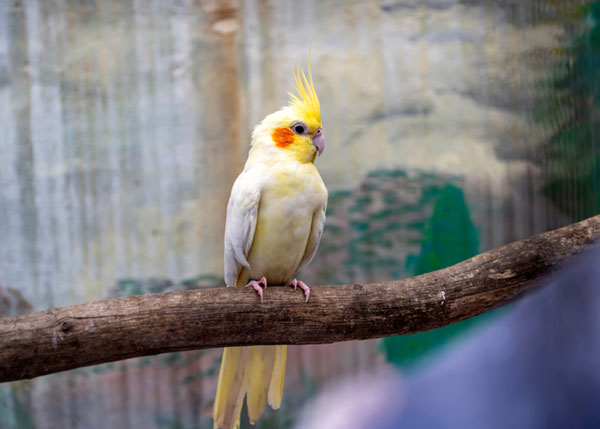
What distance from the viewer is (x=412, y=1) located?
2.99 metres

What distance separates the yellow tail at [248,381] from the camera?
1.86 m

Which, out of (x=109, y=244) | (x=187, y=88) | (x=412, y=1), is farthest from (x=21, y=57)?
(x=412, y=1)

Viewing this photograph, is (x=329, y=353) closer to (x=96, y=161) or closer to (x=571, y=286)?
(x=571, y=286)

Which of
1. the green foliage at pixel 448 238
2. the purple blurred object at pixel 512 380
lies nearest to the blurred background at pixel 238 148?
the green foliage at pixel 448 238

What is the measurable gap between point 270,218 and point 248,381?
676 millimetres

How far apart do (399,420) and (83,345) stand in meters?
1.75

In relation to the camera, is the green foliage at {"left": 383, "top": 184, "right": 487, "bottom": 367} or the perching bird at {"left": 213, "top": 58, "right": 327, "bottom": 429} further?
the green foliage at {"left": 383, "top": 184, "right": 487, "bottom": 367}

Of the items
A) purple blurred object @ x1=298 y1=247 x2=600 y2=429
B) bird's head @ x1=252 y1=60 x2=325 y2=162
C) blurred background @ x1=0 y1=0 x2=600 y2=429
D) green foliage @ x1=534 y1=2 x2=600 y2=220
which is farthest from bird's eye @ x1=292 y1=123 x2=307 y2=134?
green foliage @ x1=534 y1=2 x2=600 y2=220

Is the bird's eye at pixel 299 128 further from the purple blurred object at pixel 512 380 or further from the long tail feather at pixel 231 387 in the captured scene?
the purple blurred object at pixel 512 380

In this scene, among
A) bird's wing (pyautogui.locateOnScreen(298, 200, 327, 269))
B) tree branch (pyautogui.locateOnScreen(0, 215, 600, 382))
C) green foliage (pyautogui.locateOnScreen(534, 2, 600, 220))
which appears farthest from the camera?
green foliage (pyautogui.locateOnScreen(534, 2, 600, 220))

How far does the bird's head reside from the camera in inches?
75.0

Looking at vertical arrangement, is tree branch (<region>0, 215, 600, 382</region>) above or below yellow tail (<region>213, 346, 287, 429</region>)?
above

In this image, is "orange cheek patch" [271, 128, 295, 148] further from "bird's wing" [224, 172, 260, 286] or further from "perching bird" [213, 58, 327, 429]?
"bird's wing" [224, 172, 260, 286]

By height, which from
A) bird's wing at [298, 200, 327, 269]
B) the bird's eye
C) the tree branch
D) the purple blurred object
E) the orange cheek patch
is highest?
the bird's eye
